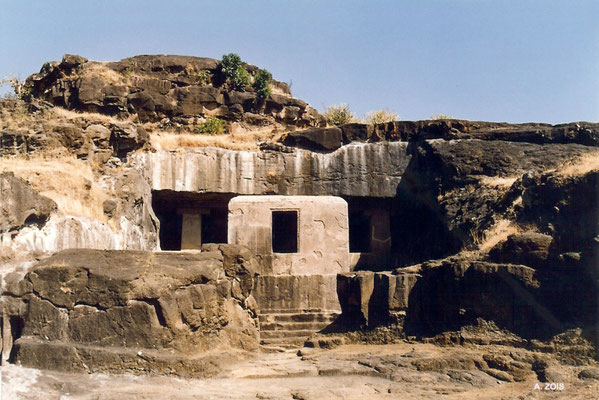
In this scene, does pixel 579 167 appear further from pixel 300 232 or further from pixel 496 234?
pixel 300 232

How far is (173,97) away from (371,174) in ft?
21.6

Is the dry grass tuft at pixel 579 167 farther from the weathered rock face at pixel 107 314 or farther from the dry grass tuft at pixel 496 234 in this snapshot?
the weathered rock face at pixel 107 314

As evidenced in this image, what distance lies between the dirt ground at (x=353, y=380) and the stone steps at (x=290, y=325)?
1118 mm

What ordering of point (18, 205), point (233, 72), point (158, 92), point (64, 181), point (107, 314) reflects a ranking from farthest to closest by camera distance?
point (233, 72), point (158, 92), point (64, 181), point (18, 205), point (107, 314)

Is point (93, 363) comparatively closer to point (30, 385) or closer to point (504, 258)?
point (30, 385)

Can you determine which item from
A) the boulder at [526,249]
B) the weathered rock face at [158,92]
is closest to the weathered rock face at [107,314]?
the boulder at [526,249]

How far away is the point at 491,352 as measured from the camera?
9.62 m

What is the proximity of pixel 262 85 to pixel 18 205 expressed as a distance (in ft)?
39.2

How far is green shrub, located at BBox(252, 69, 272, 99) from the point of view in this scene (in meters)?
20.7

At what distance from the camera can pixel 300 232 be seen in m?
13.1

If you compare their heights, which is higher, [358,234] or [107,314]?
[358,234]

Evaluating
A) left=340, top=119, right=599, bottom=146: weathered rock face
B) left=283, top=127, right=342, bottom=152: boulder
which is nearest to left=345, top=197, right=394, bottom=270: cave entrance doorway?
left=283, top=127, right=342, bottom=152: boulder

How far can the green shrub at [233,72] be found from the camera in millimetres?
20625

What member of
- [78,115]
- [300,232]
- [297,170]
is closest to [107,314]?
[300,232]
